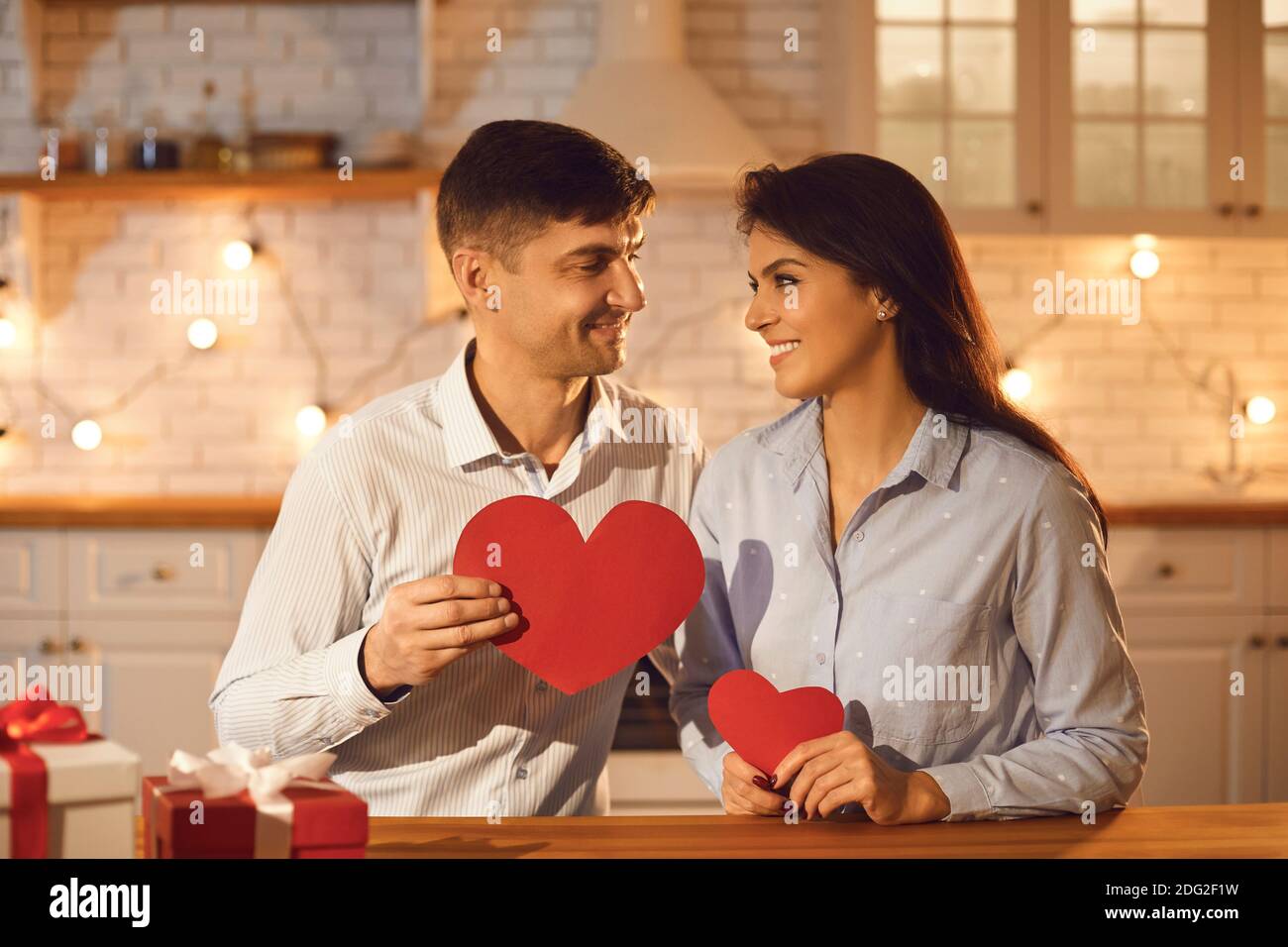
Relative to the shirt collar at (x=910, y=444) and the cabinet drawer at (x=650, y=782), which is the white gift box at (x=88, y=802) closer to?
the shirt collar at (x=910, y=444)

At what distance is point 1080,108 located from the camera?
3580mm

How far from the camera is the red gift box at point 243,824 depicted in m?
0.83

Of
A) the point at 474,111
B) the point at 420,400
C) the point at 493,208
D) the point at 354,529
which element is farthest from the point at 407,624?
the point at 474,111

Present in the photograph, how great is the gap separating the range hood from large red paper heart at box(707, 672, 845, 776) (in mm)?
2269

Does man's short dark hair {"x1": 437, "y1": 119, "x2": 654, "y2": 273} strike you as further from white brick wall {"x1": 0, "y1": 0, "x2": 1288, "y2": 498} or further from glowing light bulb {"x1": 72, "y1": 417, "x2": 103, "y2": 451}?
glowing light bulb {"x1": 72, "y1": 417, "x2": 103, "y2": 451}

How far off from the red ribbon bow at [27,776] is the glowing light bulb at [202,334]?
10.8ft

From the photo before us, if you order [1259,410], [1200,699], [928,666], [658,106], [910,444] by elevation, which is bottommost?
[1200,699]

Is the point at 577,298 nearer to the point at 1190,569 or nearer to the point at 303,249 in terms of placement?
the point at 1190,569

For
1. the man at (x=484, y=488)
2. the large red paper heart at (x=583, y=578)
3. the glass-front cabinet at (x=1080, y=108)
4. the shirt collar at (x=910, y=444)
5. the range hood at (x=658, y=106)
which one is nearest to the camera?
the large red paper heart at (x=583, y=578)

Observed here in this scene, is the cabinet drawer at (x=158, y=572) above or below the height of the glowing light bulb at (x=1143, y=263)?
below

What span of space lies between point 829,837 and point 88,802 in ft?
1.90

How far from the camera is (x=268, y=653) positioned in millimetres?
1408

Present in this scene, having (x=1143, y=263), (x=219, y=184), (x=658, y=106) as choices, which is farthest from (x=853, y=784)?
(x=1143, y=263)

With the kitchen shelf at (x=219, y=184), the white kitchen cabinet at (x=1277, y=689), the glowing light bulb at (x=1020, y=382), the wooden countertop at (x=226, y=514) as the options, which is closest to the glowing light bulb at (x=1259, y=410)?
the glowing light bulb at (x=1020, y=382)
